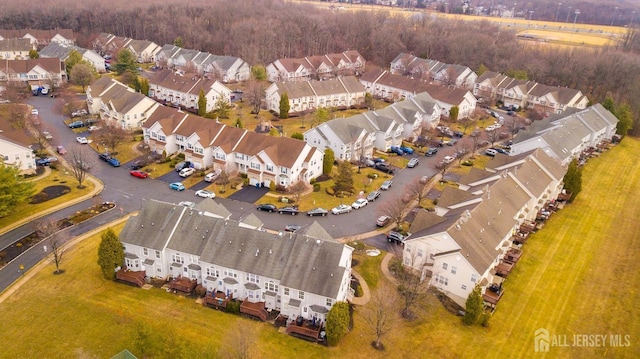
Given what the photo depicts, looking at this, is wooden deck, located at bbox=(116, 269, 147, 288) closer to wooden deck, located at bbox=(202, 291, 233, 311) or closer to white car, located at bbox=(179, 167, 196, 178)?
wooden deck, located at bbox=(202, 291, 233, 311)

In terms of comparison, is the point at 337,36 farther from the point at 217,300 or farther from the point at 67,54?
the point at 217,300

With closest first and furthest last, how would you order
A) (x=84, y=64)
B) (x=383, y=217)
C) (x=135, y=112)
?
(x=383, y=217) < (x=135, y=112) < (x=84, y=64)

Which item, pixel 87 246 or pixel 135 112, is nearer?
pixel 87 246

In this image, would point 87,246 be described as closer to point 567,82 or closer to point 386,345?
point 386,345

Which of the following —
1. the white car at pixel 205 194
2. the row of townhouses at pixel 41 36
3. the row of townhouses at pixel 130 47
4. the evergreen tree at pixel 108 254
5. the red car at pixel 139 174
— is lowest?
the white car at pixel 205 194

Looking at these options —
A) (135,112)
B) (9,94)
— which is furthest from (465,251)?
(9,94)

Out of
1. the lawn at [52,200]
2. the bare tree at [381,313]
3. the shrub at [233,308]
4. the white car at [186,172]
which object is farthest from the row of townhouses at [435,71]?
the shrub at [233,308]

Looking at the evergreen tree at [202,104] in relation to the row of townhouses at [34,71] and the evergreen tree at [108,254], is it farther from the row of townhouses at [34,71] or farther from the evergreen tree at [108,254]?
the evergreen tree at [108,254]
